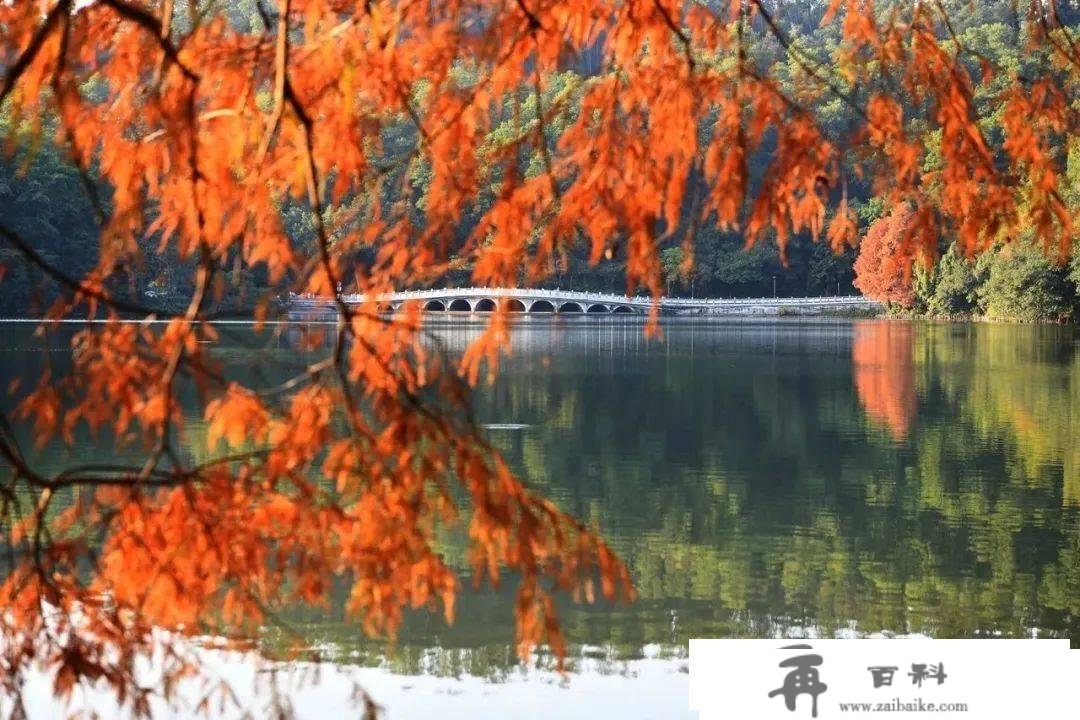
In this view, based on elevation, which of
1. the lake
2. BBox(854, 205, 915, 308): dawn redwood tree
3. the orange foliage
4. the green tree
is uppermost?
BBox(854, 205, 915, 308): dawn redwood tree

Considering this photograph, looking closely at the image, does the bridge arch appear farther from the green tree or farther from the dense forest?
the green tree

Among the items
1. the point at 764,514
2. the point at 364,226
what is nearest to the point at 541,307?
the point at 764,514

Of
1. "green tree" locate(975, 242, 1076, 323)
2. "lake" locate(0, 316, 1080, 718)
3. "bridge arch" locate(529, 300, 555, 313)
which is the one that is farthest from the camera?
"bridge arch" locate(529, 300, 555, 313)

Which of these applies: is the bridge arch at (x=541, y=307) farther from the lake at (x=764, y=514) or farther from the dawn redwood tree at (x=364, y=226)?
the dawn redwood tree at (x=364, y=226)

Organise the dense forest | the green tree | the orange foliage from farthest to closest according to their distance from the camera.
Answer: the green tree, the dense forest, the orange foliage

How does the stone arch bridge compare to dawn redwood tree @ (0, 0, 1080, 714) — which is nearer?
dawn redwood tree @ (0, 0, 1080, 714)

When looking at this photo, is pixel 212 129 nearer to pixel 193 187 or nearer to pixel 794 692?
pixel 193 187

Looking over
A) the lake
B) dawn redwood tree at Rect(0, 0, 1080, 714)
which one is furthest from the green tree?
dawn redwood tree at Rect(0, 0, 1080, 714)
